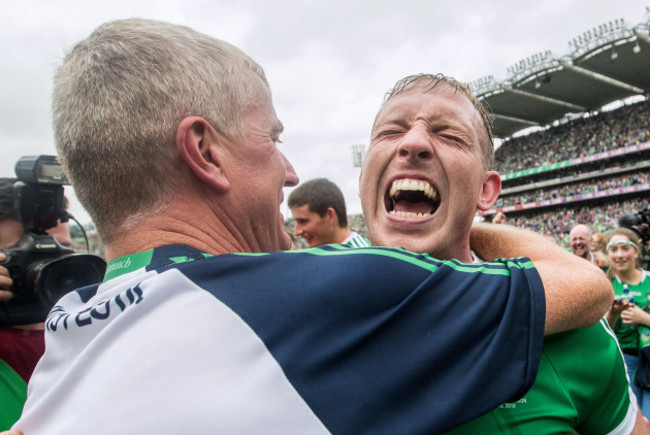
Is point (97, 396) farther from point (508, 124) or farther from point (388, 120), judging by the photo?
point (508, 124)

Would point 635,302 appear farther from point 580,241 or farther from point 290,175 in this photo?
point 290,175

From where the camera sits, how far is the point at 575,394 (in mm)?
1542

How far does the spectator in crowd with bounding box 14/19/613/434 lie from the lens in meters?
1.00

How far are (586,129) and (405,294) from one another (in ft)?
151

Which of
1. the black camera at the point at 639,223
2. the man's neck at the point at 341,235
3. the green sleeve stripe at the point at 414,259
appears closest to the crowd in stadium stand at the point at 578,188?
the black camera at the point at 639,223

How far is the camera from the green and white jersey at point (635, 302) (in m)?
5.40

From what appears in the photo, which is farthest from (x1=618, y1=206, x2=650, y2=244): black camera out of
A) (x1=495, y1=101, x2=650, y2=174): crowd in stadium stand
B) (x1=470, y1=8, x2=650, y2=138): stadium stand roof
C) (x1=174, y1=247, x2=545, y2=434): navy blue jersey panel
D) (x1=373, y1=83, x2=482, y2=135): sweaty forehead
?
(x1=495, y1=101, x2=650, y2=174): crowd in stadium stand

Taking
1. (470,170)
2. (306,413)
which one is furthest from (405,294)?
(470,170)

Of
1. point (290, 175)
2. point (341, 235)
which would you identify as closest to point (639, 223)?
point (341, 235)

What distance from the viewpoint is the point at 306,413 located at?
99 centimetres

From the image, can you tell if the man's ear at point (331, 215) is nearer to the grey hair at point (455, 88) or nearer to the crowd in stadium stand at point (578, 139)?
the grey hair at point (455, 88)

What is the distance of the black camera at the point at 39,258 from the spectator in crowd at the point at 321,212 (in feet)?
11.9

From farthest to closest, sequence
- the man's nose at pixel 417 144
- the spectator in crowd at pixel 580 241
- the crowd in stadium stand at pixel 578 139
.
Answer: the crowd in stadium stand at pixel 578 139 < the spectator in crowd at pixel 580 241 < the man's nose at pixel 417 144

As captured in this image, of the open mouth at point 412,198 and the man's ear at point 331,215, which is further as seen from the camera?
the man's ear at point 331,215
